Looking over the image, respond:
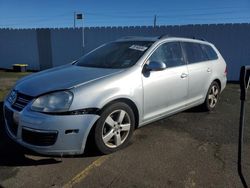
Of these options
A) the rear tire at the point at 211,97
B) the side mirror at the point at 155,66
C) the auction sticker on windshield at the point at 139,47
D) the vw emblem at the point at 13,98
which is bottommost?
the rear tire at the point at 211,97

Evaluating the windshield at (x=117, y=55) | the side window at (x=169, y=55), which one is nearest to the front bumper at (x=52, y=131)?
the windshield at (x=117, y=55)

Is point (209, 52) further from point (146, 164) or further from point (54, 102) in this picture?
point (54, 102)

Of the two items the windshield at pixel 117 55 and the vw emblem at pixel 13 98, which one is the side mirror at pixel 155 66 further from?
the vw emblem at pixel 13 98

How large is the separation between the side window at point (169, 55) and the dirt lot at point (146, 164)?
1.16 metres

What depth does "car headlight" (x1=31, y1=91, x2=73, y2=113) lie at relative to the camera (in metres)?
3.30

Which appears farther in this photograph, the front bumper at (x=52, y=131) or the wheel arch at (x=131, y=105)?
the wheel arch at (x=131, y=105)

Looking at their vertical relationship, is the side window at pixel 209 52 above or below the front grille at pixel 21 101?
above

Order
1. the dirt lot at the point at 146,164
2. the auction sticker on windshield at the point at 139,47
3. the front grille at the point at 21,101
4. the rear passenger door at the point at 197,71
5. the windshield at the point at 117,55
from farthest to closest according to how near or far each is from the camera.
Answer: the rear passenger door at the point at 197,71 < the auction sticker on windshield at the point at 139,47 < the windshield at the point at 117,55 < the front grille at the point at 21,101 < the dirt lot at the point at 146,164

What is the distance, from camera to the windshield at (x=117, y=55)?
4.30m

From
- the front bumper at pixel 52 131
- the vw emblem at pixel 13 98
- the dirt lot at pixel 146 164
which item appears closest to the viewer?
the dirt lot at pixel 146 164

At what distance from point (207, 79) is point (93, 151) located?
2960mm

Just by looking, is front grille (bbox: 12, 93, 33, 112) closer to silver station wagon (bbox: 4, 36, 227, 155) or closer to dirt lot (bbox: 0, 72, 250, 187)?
silver station wagon (bbox: 4, 36, 227, 155)

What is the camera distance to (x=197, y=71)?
5.25m

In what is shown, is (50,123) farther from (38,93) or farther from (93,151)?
(93,151)
